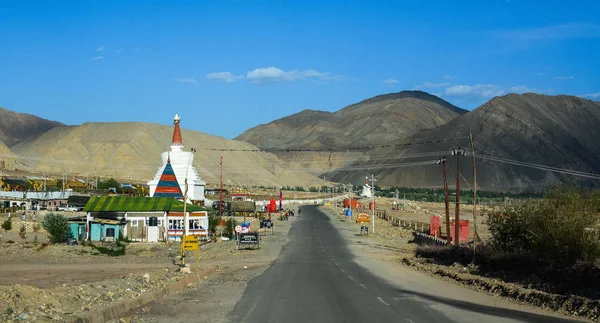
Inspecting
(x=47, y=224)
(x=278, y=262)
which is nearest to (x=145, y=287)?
(x=278, y=262)

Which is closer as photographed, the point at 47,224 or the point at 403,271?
the point at 403,271

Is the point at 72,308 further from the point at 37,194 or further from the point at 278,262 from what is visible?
the point at 37,194

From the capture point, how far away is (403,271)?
3256 centimetres

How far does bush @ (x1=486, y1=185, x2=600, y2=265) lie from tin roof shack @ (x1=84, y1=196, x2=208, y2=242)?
1159 inches

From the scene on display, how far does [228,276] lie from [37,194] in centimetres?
7110

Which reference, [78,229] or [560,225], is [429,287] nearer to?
[560,225]

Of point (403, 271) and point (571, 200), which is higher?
point (571, 200)

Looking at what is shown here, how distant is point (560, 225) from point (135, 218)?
35.0 m

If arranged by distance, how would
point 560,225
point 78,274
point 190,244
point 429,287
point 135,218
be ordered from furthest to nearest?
point 135,218 → point 78,274 → point 190,244 → point 560,225 → point 429,287

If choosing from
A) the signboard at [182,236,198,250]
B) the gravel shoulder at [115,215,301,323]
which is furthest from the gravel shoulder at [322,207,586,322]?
the signboard at [182,236,198,250]

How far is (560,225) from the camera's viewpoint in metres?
25.6

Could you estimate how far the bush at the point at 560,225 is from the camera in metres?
24.8

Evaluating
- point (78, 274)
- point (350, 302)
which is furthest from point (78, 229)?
point (350, 302)

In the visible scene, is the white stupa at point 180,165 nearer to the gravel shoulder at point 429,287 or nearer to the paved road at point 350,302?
the gravel shoulder at point 429,287
